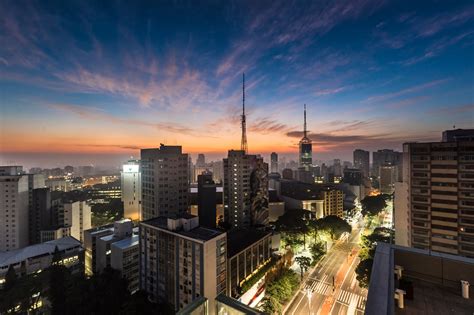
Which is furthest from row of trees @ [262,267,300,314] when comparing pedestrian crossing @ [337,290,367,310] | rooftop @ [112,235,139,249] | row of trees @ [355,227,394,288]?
rooftop @ [112,235,139,249]

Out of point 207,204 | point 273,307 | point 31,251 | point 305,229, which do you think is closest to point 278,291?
point 273,307

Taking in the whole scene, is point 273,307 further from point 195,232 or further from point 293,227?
point 293,227

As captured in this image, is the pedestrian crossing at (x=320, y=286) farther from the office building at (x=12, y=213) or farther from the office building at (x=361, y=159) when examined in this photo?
the office building at (x=361, y=159)

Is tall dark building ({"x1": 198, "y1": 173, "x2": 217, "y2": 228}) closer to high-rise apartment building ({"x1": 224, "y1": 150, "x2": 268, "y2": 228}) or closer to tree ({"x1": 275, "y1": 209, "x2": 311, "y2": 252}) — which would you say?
high-rise apartment building ({"x1": 224, "y1": 150, "x2": 268, "y2": 228})

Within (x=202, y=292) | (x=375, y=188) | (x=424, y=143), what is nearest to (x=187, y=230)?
(x=202, y=292)

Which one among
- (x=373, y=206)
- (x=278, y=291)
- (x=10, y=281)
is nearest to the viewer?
(x=278, y=291)

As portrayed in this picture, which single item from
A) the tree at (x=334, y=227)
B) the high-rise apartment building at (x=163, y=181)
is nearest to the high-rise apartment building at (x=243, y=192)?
the high-rise apartment building at (x=163, y=181)
